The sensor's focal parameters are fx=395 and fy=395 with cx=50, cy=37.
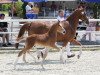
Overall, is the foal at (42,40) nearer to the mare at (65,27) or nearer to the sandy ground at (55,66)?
the sandy ground at (55,66)

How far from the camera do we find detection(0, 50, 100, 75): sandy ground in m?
11.4

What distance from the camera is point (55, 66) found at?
42.3 ft

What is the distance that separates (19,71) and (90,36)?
33.8ft

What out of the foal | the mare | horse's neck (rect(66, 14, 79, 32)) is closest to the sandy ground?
the foal

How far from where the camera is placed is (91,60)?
47.6 feet

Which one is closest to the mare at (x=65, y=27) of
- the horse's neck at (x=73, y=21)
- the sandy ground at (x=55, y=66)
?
the horse's neck at (x=73, y=21)

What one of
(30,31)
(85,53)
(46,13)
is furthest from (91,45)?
(46,13)

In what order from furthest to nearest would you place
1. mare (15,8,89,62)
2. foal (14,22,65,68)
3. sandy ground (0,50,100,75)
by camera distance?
mare (15,8,89,62), foal (14,22,65,68), sandy ground (0,50,100,75)

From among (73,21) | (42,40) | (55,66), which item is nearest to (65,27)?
(73,21)

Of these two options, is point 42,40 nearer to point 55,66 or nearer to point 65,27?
point 55,66

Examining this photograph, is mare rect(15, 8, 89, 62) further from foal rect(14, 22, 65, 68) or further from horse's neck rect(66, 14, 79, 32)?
foal rect(14, 22, 65, 68)

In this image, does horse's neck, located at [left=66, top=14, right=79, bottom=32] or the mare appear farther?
horse's neck, located at [left=66, top=14, right=79, bottom=32]

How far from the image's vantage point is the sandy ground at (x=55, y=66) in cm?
1145

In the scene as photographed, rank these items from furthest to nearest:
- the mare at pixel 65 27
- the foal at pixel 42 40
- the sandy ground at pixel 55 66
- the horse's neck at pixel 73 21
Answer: the horse's neck at pixel 73 21 < the mare at pixel 65 27 < the foal at pixel 42 40 < the sandy ground at pixel 55 66
